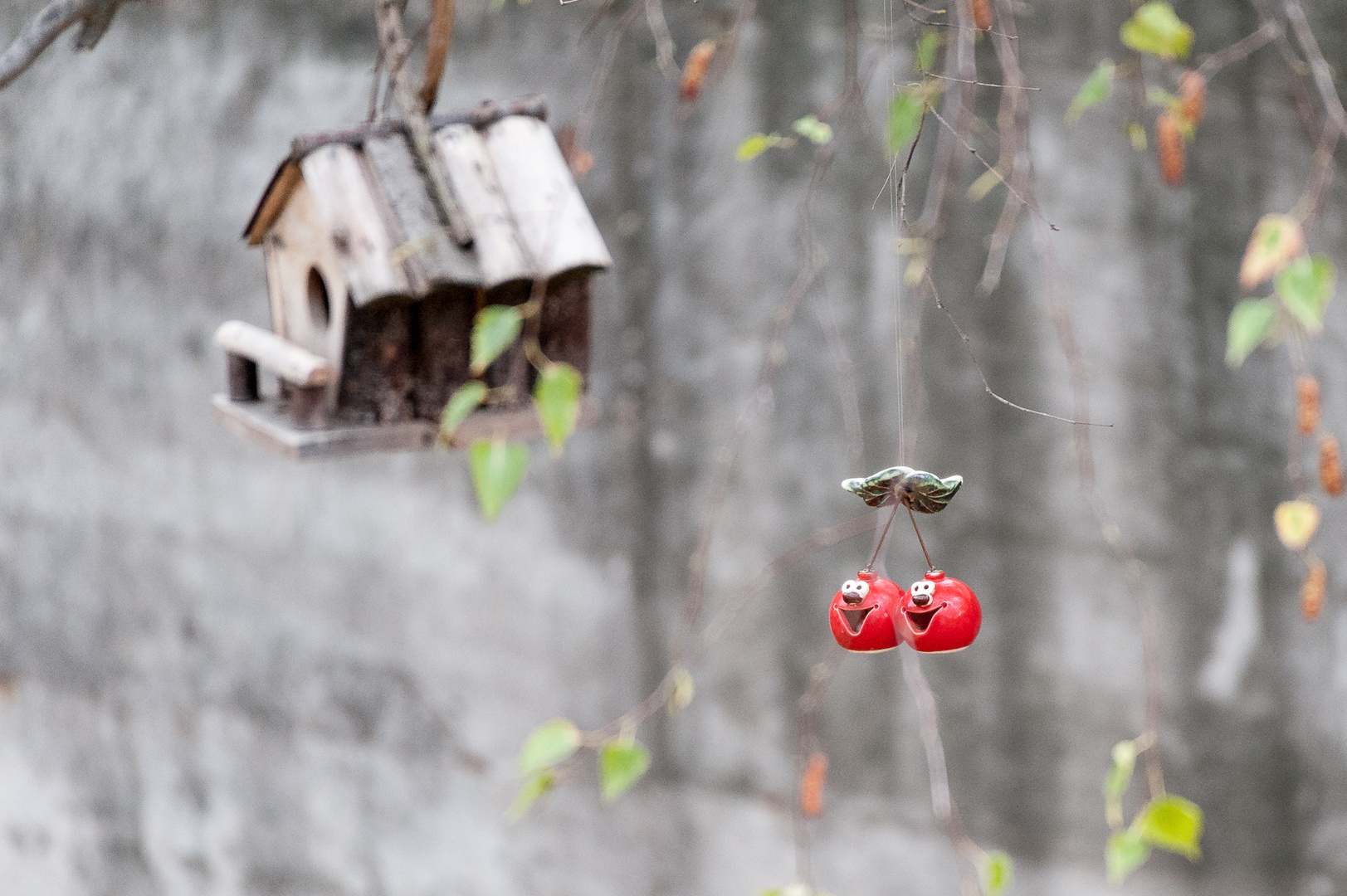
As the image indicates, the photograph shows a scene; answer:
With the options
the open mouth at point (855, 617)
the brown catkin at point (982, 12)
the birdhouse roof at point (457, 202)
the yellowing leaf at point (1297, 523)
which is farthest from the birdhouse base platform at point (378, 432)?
the yellowing leaf at point (1297, 523)

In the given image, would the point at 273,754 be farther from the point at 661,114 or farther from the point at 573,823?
the point at 661,114

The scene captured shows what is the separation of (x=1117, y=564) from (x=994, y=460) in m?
0.27

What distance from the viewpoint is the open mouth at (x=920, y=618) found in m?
0.91

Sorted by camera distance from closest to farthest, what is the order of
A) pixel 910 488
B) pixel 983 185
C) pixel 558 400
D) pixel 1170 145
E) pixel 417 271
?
pixel 910 488 < pixel 558 400 < pixel 417 271 < pixel 1170 145 < pixel 983 185

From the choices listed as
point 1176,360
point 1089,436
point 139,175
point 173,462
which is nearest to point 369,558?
point 173,462

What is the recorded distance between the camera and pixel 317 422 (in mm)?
1222

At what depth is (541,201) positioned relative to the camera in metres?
1.20

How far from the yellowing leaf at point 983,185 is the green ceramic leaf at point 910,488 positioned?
1.02 meters

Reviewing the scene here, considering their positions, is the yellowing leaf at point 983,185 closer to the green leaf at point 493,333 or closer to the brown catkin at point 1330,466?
the brown catkin at point 1330,466

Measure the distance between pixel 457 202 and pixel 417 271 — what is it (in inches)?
3.5

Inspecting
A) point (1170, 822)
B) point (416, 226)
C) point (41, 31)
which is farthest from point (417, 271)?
point (1170, 822)

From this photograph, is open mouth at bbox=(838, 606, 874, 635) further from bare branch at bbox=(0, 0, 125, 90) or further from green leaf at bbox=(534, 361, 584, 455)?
bare branch at bbox=(0, 0, 125, 90)

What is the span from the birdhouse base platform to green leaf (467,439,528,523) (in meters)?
0.17

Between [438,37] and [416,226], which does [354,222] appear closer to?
[416,226]
